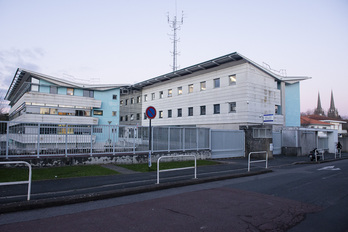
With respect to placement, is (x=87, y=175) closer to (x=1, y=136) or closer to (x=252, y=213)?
(x=1, y=136)

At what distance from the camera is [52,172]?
34.8ft

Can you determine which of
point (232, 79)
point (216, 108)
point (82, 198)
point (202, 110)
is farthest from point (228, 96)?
point (82, 198)

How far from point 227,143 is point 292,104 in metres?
17.0

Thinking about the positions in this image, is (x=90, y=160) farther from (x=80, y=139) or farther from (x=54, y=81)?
(x=54, y=81)

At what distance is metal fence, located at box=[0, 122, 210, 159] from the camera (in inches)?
455

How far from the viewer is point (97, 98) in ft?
120

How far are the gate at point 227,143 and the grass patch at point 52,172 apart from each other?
9714 millimetres

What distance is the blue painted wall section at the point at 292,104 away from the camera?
3066 cm

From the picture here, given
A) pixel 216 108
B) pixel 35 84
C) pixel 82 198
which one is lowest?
pixel 82 198

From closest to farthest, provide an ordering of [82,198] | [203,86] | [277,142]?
[82,198]
[277,142]
[203,86]

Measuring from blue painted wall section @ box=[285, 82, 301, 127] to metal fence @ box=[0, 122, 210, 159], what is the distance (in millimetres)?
19572

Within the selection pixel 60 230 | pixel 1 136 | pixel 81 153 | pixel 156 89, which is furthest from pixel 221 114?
pixel 60 230

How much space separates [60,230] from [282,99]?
2963 cm

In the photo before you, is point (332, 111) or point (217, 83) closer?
point (217, 83)
